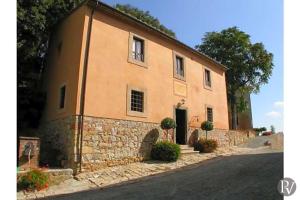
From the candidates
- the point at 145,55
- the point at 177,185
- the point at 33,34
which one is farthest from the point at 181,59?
the point at 177,185

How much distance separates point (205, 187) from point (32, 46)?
35.0 feet

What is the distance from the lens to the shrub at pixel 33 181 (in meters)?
8.11

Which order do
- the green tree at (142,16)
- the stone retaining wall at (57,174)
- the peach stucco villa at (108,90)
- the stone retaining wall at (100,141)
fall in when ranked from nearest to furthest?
1. the stone retaining wall at (57,174)
2. the stone retaining wall at (100,141)
3. the peach stucco villa at (108,90)
4. the green tree at (142,16)

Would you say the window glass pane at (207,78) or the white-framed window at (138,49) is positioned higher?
the white-framed window at (138,49)

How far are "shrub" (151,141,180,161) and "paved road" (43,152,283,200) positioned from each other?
236 cm

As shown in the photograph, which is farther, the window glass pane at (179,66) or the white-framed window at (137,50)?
the window glass pane at (179,66)

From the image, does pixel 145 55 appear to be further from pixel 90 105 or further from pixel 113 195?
pixel 113 195

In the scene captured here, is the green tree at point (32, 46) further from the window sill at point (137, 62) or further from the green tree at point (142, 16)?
the green tree at point (142, 16)

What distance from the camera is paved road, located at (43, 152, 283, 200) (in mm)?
6500

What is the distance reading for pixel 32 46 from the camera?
1320 cm

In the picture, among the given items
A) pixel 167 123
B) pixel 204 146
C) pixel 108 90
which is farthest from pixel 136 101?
pixel 204 146

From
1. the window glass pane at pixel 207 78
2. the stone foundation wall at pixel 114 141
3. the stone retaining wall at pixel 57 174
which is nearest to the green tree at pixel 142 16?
the window glass pane at pixel 207 78

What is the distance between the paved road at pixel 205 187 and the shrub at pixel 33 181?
1.06 meters
